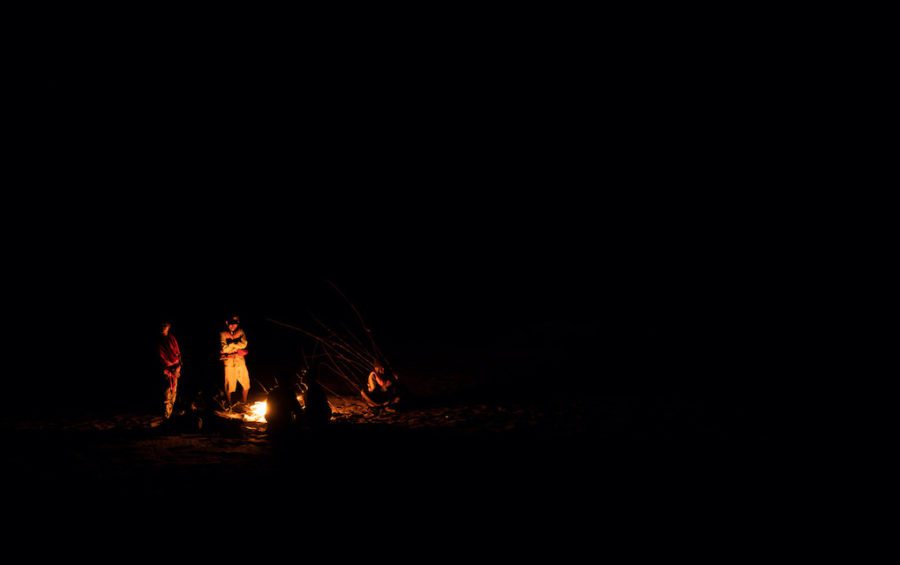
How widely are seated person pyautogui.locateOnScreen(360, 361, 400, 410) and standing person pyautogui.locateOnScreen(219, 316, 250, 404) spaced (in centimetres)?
202

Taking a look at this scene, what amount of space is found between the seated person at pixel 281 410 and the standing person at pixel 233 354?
2.04 m

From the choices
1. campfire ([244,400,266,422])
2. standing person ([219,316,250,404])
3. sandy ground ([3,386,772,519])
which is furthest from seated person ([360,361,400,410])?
standing person ([219,316,250,404])

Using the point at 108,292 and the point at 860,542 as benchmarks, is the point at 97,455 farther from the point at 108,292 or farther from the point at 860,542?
the point at 108,292

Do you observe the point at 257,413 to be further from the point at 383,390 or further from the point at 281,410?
the point at 383,390

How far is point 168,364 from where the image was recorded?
10.4 m

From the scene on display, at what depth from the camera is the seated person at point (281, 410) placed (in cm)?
927

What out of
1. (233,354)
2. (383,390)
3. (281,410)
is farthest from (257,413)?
(383,390)

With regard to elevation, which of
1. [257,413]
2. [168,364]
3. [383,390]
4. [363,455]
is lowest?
[363,455]

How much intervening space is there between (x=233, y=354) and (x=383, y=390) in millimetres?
2421

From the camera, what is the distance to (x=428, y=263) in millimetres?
34125

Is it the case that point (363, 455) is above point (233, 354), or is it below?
below

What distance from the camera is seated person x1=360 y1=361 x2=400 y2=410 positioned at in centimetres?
1093

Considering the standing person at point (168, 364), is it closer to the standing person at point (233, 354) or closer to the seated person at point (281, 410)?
the standing person at point (233, 354)

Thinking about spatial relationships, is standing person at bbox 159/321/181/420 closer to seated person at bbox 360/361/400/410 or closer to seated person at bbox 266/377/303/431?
seated person at bbox 266/377/303/431
